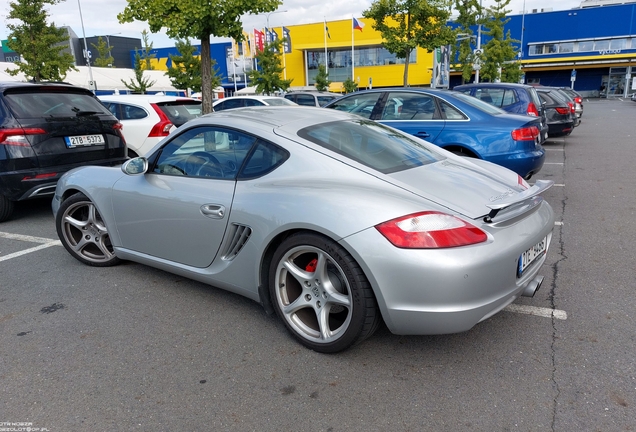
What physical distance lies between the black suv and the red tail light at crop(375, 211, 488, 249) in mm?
4778

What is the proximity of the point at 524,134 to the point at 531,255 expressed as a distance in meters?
3.85

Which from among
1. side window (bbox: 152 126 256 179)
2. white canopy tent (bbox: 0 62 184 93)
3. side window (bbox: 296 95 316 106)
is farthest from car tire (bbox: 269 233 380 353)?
white canopy tent (bbox: 0 62 184 93)

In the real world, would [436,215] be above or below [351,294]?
above

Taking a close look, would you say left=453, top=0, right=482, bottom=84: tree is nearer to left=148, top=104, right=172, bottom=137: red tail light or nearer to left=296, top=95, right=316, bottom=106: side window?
left=296, top=95, right=316, bottom=106: side window

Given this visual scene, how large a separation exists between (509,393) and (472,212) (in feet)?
3.11

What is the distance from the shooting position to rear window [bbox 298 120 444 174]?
3033 mm

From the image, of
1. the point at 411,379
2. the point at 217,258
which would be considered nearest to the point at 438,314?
the point at 411,379

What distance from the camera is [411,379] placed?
258 cm

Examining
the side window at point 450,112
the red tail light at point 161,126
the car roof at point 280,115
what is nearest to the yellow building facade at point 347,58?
the red tail light at point 161,126

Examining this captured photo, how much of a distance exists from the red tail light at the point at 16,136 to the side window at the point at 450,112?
5.24m

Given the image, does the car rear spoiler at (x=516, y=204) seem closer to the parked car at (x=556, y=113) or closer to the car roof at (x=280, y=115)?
the car roof at (x=280, y=115)

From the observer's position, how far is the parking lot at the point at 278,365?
2291mm

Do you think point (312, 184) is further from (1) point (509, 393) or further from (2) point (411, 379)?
(1) point (509, 393)

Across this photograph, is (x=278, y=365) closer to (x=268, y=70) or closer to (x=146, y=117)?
(x=146, y=117)
